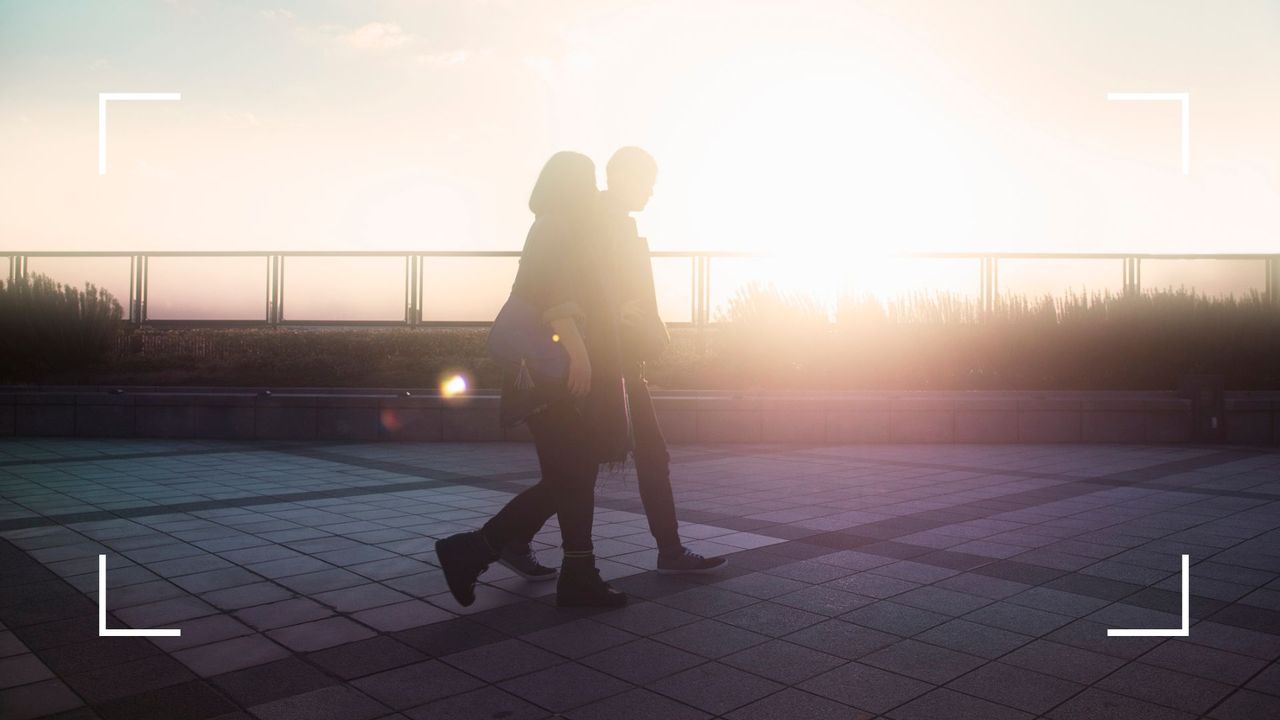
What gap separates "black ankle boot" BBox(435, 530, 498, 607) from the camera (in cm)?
369

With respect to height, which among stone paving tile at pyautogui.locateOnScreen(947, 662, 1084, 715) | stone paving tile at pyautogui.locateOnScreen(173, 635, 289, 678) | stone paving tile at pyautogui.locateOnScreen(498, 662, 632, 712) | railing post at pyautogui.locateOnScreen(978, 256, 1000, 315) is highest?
railing post at pyautogui.locateOnScreen(978, 256, 1000, 315)

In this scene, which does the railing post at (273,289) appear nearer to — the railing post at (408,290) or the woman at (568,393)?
the railing post at (408,290)

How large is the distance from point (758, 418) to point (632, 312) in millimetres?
6862

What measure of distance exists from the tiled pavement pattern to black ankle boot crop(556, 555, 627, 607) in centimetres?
8

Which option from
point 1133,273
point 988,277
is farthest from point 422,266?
point 1133,273

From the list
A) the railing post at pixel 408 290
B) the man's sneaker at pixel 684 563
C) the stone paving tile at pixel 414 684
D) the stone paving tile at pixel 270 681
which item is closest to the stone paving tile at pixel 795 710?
the stone paving tile at pixel 414 684

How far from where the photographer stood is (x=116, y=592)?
3961 millimetres

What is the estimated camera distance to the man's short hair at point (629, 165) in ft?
13.1

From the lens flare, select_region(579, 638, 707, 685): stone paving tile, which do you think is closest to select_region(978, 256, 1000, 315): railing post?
the lens flare

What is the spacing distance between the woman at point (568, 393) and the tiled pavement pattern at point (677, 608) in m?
0.20

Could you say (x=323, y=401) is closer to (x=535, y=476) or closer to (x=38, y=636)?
(x=535, y=476)

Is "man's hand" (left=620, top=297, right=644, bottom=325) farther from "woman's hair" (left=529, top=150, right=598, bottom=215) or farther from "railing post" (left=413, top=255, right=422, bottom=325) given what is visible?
"railing post" (left=413, top=255, right=422, bottom=325)

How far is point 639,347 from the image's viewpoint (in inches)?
155

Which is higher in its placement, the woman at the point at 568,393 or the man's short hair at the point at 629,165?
the man's short hair at the point at 629,165
